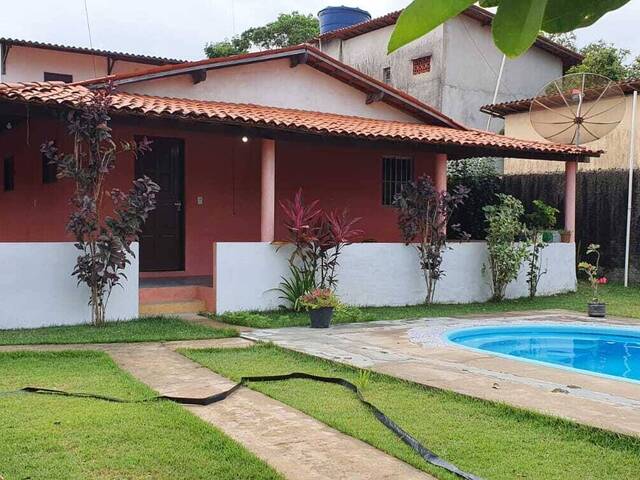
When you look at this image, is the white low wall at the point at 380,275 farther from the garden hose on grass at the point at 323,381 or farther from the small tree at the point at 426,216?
the garden hose on grass at the point at 323,381

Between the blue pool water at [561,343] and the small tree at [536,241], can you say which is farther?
the small tree at [536,241]

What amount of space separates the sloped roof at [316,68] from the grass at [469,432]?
696cm

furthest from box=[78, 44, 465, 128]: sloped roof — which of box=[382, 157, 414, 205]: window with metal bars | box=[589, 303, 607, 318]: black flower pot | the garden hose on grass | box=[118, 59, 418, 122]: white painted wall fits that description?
the garden hose on grass

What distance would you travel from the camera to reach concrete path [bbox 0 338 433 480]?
386cm

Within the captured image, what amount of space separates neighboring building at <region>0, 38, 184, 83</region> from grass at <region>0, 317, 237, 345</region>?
1153cm

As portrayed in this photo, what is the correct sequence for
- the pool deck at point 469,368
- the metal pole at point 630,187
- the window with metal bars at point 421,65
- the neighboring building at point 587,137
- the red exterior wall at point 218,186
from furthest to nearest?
the window with metal bars at point 421,65, the neighboring building at point 587,137, the metal pole at point 630,187, the red exterior wall at point 218,186, the pool deck at point 469,368

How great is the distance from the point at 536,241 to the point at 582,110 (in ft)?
12.3

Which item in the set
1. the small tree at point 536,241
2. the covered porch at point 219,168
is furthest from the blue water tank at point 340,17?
the small tree at point 536,241

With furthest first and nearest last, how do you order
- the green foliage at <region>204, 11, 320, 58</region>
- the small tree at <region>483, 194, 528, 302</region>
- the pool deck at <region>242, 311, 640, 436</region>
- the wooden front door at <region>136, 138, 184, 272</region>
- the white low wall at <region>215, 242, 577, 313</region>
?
the green foliage at <region>204, 11, 320, 58</region> < the small tree at <region>483, 194, 528, 302</region> < the wooden front door at <region>136, 138, 184, 272</region> < the white low wall at <region>215, 242, 577, 313</region> < the pool deck at <region>242, 311, 640, 436</region>

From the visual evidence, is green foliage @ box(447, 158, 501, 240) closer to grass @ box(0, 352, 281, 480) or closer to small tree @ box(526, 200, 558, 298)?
small tree @ box(526, 200, 558, 298)

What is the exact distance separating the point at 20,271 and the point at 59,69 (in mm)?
12587

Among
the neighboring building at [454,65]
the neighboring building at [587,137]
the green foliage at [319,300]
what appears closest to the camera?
the green foliage at [319,300]

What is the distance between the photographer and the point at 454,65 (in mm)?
21703

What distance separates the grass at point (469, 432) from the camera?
153 inches
